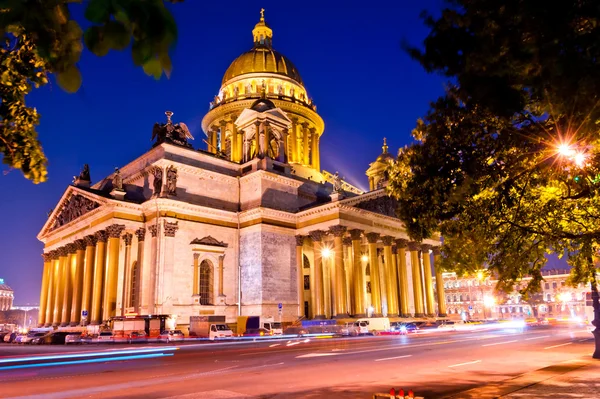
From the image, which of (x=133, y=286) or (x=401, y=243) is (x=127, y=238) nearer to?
(x=133, y=286)

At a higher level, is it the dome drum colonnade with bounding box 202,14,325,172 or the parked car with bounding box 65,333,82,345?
the dome drum colonnade with bounding box 202,14,325,172

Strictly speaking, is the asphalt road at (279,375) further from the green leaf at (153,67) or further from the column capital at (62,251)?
the column capital at (62,251)

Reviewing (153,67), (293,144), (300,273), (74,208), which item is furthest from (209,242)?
(153,67)

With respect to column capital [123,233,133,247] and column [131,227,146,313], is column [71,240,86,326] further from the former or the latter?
column [131,227,146,313]

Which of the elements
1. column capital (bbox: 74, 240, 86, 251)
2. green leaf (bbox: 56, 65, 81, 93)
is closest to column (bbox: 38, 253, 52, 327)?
column capital (bbox: 74, 240, 86, 251)

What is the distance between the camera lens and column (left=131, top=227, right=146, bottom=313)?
41166 millimetres

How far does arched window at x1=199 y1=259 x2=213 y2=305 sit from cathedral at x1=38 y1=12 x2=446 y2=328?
0.09m

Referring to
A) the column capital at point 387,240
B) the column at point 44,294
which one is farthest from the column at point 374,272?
the column at point 44,294

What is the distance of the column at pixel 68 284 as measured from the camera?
47531 mm

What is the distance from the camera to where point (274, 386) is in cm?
1241

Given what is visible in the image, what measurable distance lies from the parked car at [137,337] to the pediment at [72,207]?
13.3m

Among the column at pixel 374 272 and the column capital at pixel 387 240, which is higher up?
the column capital at pixel 387 240

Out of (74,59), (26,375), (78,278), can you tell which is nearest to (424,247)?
(78,278)

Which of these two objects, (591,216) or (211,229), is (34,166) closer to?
(591,216)
